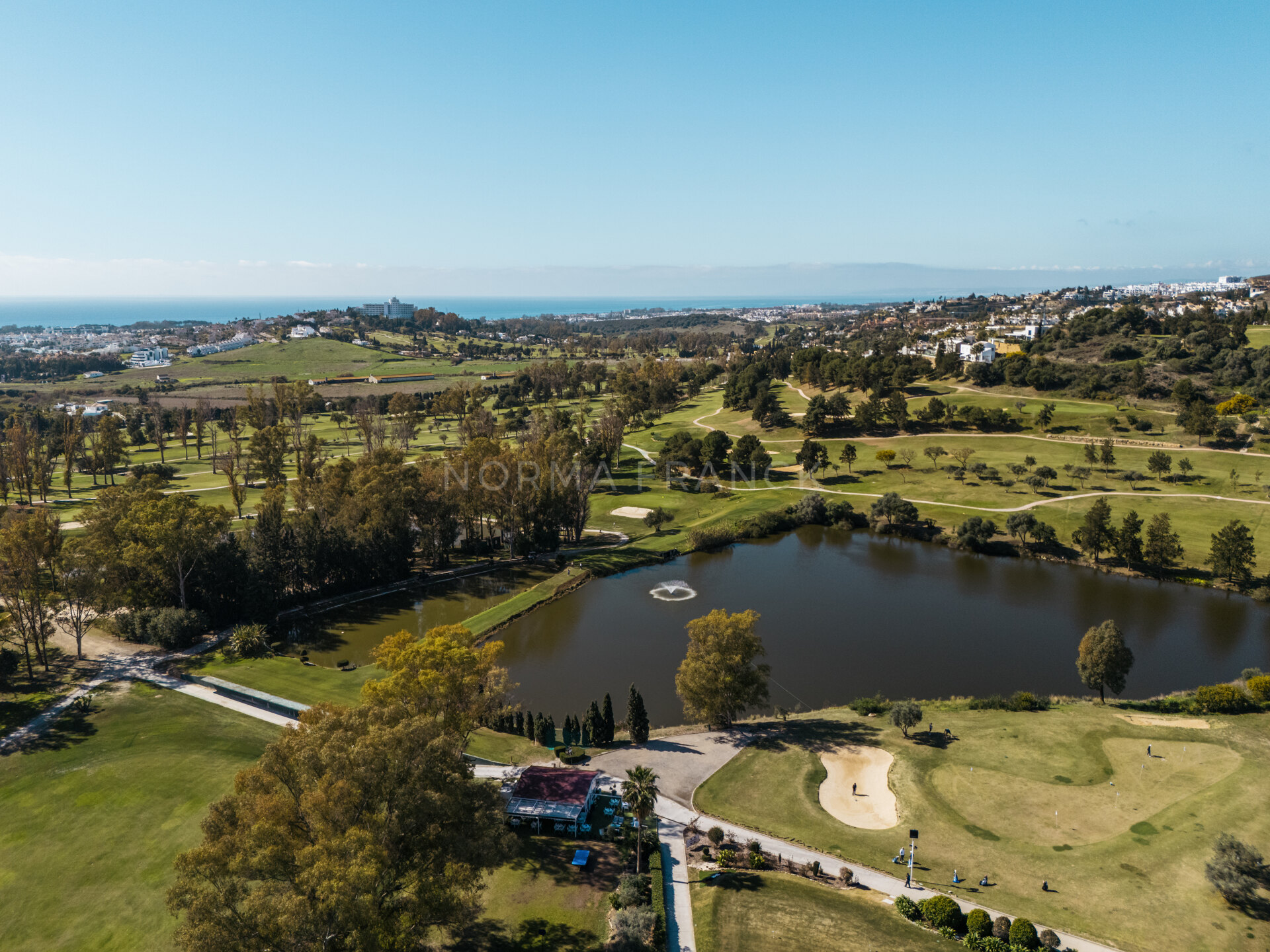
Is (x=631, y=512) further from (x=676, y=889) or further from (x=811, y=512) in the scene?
(x=676, y=889)

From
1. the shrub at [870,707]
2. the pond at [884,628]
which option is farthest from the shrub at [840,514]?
the shrub at [870,707]

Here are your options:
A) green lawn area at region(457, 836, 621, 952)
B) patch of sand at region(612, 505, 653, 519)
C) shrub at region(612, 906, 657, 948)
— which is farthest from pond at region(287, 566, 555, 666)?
shrub at region(612, 906, 657, 948)

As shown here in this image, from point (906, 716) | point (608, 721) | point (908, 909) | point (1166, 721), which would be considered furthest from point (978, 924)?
point (1166, 721)

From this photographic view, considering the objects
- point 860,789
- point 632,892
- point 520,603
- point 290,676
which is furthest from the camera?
point 520,603

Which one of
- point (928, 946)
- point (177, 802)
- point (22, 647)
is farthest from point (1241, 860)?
point (22, 647)

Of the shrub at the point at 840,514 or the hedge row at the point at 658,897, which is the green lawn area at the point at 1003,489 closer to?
the shrub at the point at 840,514

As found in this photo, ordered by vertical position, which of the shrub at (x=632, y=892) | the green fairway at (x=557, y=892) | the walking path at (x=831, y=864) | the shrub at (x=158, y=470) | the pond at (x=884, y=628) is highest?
the shrub at (x=158, y=470)

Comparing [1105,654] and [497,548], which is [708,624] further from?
[497,548]
